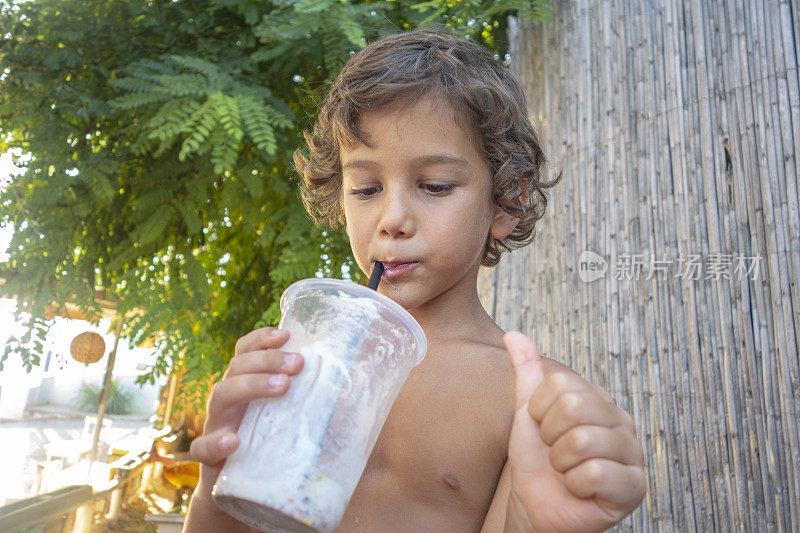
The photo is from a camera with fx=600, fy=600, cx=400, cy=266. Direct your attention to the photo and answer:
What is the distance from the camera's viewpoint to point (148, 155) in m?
3.15

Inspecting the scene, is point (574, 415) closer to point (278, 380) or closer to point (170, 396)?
point (278, 380)

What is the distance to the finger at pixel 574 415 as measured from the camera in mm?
716

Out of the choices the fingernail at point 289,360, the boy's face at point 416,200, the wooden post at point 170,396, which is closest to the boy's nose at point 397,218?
the boy's face at point 416,200

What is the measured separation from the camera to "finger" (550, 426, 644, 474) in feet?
2.31

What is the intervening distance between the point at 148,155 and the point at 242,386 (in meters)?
2.67

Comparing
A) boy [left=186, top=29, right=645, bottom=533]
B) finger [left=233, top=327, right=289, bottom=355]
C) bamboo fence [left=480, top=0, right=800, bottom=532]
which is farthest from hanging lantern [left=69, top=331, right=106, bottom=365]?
finger [left=233, top=327, right=289, bottom=355]

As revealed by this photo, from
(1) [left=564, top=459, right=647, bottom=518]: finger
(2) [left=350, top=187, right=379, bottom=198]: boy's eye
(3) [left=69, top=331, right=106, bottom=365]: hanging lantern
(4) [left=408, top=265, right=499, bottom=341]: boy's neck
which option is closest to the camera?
(1) [left=564, top=459, right=647, bottom=518]: finger

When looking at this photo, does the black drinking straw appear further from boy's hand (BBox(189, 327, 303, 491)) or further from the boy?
boy's hand (BBox(189, 327, 303, 491))

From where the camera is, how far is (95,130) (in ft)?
10.1

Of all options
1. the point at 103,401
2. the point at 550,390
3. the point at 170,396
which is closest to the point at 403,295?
the point at 550,390

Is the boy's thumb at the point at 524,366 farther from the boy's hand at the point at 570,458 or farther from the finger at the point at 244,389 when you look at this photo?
the finger at the point at 244,389

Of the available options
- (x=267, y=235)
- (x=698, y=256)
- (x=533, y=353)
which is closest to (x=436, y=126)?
(x=533, y=353)

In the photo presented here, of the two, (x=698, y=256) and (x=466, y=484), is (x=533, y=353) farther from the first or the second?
(x=698, y=256)

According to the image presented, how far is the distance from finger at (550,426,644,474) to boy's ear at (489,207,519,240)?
0.71 meters
